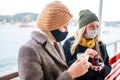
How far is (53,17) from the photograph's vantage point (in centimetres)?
111

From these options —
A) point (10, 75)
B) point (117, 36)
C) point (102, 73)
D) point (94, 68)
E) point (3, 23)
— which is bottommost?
point (117, 36)

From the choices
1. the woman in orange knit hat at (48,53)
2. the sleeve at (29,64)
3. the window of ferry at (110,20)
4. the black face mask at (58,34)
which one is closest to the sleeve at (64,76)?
the woman in orange knit hat at (48,53)

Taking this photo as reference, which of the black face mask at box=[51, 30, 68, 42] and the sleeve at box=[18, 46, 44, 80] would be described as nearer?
the sleeve at box=[18, 46, 44, 80]

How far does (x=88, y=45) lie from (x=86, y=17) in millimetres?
249

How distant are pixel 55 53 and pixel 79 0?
4.83ft

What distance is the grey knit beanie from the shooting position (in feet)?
5.61

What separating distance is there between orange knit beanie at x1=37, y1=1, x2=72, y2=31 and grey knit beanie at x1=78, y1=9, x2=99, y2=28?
1.89 ft

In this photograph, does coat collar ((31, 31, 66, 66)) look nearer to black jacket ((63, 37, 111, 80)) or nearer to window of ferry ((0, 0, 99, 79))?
black jacket ((63, 37, 111, 80))

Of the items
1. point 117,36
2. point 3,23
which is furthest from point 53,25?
point 117,36

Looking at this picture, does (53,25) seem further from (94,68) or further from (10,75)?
(94,68)

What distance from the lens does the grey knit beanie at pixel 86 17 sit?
1.71m

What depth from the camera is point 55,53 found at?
1.18 m

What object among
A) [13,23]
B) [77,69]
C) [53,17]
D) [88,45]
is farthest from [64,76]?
[13,23]

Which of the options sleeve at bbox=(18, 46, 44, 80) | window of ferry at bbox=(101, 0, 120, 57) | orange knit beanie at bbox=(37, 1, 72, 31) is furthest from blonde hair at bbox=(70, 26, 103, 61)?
window of ferry at bbox=(101, 0, 120, 57)
